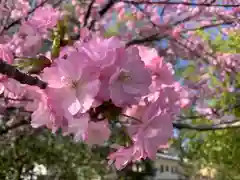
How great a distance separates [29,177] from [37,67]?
3974 millimetres

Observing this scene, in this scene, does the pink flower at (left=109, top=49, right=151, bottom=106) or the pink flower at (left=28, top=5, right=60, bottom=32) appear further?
the pink flower at (left=28, top=5, right=60, bottom=32)

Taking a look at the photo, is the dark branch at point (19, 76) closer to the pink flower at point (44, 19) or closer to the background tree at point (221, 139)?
the pink flower at point (44, 19)

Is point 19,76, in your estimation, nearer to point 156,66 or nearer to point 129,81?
point 129,81

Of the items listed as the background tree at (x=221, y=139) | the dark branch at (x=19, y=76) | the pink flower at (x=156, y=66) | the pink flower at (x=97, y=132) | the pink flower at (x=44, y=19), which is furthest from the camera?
the background tree at (x=221, y=139)

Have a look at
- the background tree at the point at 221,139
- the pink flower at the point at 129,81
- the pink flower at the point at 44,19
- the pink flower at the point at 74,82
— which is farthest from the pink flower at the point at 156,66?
the background tree at the point at 221,139

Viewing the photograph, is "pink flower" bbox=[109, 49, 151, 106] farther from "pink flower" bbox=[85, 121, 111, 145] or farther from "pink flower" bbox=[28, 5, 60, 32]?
"pink flower" bbox=[28, 5, 60, 32]

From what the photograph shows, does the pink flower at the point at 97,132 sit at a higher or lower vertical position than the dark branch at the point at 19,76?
lower

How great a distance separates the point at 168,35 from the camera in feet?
13.6

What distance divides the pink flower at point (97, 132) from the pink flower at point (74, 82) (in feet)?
0.31

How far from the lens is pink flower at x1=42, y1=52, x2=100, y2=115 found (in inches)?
31.6

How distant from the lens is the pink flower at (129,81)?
815mm

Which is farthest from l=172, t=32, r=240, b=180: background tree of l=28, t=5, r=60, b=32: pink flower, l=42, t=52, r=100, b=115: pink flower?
l=42, t=52, r=100, b=115: pink flower

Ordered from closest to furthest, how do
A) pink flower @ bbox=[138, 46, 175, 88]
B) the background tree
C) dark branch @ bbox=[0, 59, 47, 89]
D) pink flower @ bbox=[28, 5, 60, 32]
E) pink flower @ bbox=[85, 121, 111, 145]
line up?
dark branch @ bbox=[0, 59, 47, 89] → pink flower @ bbox=[85, 121, 111, 145] → pink flower @ bbox=[138, 46, 175, 88] → pink flower @ bbox=[28, 5, 60, 32] → the background tree

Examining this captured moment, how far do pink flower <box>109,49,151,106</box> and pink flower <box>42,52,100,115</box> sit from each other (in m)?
0.04
